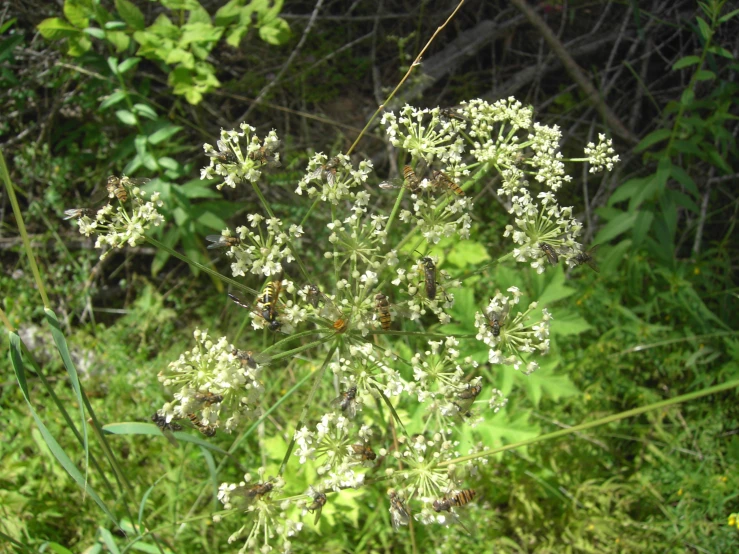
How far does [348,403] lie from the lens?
2545 millimetres

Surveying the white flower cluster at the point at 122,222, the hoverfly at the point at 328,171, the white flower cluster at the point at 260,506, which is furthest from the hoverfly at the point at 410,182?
the white flower cluster at the point at 260,506

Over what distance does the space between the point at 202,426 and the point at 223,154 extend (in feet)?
4.17

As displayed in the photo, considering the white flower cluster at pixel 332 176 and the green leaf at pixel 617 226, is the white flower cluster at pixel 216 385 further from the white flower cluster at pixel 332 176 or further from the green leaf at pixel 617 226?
the green leaf at pixel 617 226

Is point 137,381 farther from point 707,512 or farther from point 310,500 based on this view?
point 707,512

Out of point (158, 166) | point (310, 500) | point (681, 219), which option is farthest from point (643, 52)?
point (310, 500)

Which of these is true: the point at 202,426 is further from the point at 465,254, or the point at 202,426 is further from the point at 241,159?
the point at 465,254

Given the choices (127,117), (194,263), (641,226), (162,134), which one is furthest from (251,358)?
(641,226)

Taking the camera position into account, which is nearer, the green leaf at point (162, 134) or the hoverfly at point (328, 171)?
the hoverfly at point (328, 171)

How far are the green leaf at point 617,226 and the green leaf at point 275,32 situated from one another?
3.18 meters

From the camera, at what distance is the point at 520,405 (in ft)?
16.1

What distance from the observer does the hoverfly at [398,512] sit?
2535 millimetres

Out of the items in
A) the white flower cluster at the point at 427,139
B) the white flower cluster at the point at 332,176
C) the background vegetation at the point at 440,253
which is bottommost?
the background vegetation at the point at 440,253

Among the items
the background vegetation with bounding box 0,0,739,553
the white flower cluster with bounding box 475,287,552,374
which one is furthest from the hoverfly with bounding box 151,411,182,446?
the white flower cluster with bounding box 475,287,552,374

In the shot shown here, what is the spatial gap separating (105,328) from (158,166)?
76.8 inches
